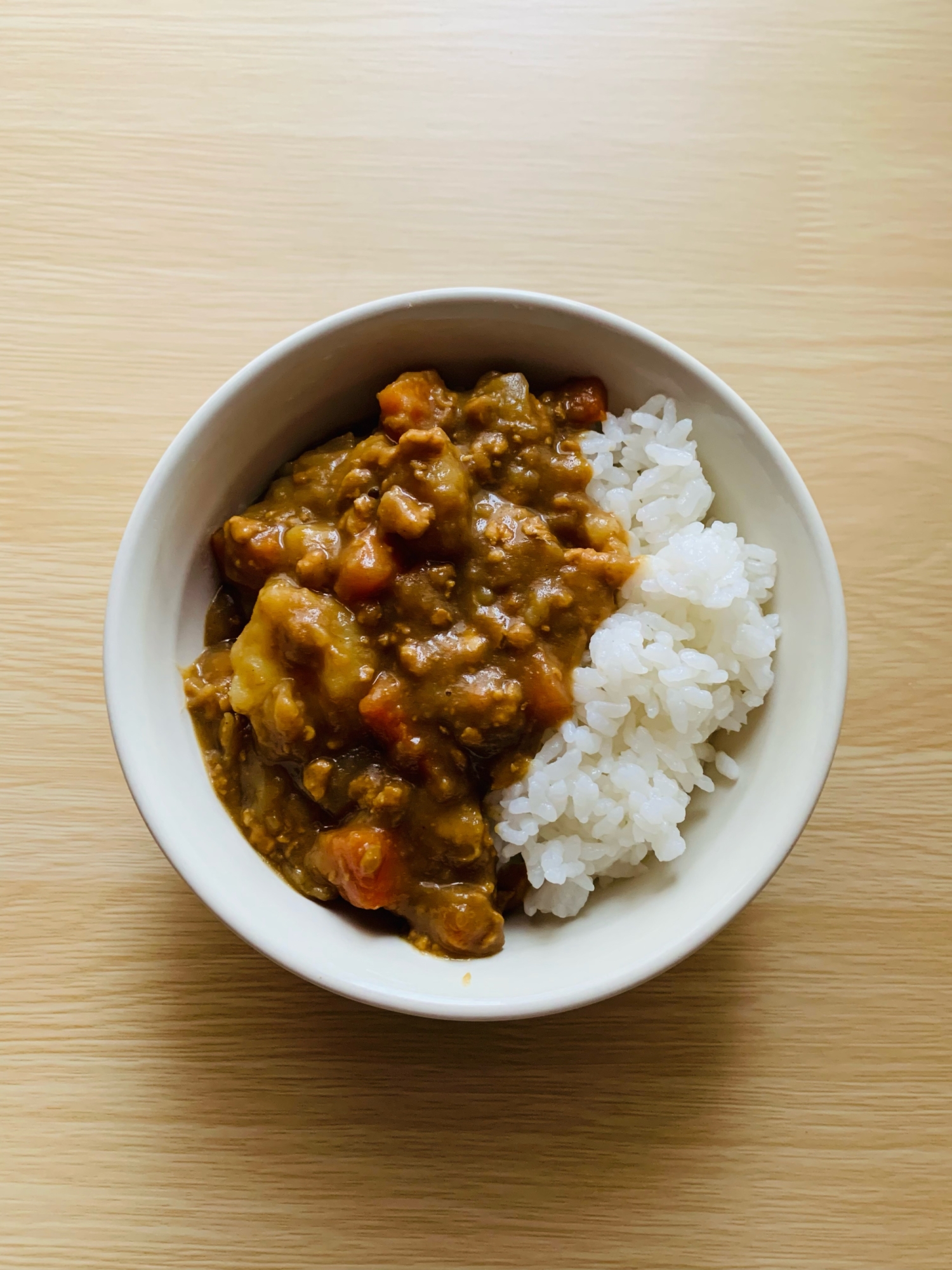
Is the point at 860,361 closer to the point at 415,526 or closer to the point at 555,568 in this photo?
the point at 555,568

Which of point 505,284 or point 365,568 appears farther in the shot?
point 505,284

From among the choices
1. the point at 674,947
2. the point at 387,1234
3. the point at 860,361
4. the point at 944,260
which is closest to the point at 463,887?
the point at 674,947

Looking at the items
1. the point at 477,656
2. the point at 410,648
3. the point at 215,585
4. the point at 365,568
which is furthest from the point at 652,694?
the point at 215,585

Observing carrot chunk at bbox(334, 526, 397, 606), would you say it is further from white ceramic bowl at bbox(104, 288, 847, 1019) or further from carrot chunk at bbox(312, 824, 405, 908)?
carrot chunk at bbox(312, 824, 405, 908)

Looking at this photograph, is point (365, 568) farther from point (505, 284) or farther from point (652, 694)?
point (505, 284)

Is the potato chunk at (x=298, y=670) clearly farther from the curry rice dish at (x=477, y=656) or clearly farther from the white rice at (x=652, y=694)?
the white rice at (x=652, y=694)

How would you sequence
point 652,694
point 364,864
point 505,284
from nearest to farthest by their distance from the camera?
point 364,864
point 652,694
point 505,284
